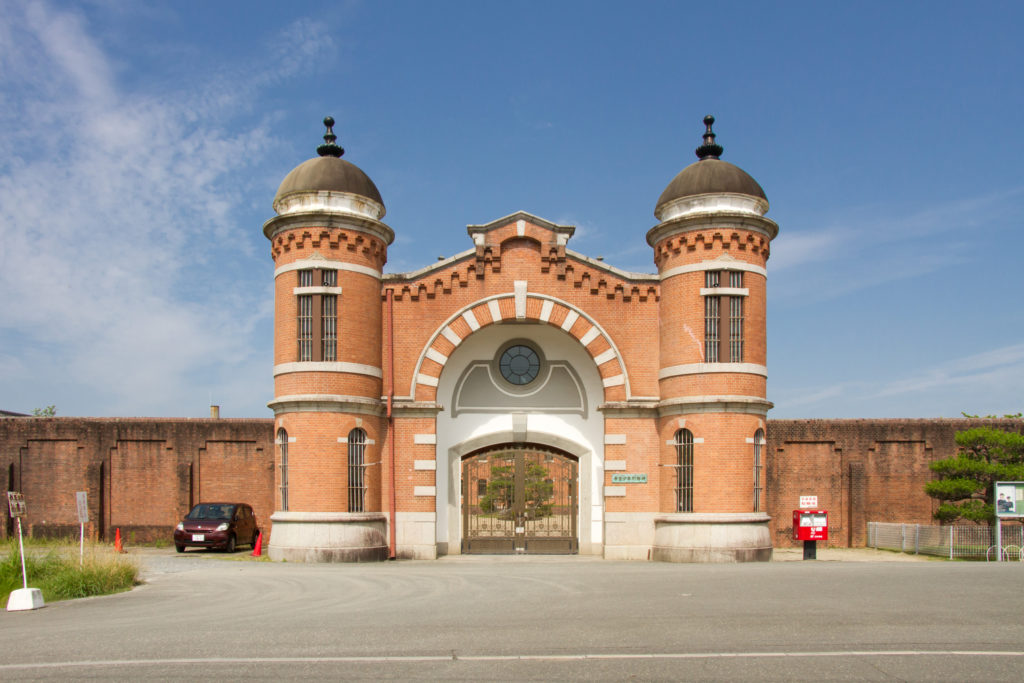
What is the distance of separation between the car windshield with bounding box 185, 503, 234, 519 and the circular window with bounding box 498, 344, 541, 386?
8.88 meters

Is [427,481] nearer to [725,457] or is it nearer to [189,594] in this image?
[725,457]

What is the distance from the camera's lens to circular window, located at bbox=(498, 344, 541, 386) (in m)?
26.3

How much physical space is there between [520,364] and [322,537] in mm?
7337

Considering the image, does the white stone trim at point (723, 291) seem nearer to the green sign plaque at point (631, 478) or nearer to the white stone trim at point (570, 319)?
the white stone trim at point (570, 319)

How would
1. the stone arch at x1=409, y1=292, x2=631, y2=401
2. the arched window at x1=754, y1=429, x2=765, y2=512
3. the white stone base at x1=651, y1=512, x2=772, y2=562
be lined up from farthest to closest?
the stone arch at x1=409, y1=292, x2=631, y2=401, the arched window at x1=754, y1=429, x2=765, y2=512, the white stone base at x1=651, y1=512, x2=772, y2=562

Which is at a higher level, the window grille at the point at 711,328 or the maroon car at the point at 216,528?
the window grille at the point at 711,328

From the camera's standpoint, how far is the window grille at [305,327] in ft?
77.9

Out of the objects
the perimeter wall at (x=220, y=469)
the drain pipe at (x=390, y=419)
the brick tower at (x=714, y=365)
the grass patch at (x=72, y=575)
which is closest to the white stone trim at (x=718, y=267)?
the brick tower at (x=714, y=365)

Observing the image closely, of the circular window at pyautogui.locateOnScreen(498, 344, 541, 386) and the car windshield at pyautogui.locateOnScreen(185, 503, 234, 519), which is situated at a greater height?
the circular window at pyautogui.locateOnScreen(498, 344, 541, 386)

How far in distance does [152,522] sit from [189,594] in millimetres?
14683

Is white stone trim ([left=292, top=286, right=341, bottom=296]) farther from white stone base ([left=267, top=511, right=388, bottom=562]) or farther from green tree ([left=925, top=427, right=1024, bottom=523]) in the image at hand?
green tree ([left=925, top=427, right=1024, bottom=523])

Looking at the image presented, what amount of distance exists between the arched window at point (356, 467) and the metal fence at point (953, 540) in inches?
612

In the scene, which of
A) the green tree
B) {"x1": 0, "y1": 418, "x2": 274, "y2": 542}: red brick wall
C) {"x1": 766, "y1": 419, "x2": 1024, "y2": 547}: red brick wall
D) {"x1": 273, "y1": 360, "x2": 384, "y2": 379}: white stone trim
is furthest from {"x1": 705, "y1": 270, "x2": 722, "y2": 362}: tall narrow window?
{"x1": 0, "y1": 418, "x2": 274, "y2": 542}: red brick wall

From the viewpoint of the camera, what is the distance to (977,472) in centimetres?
2692
